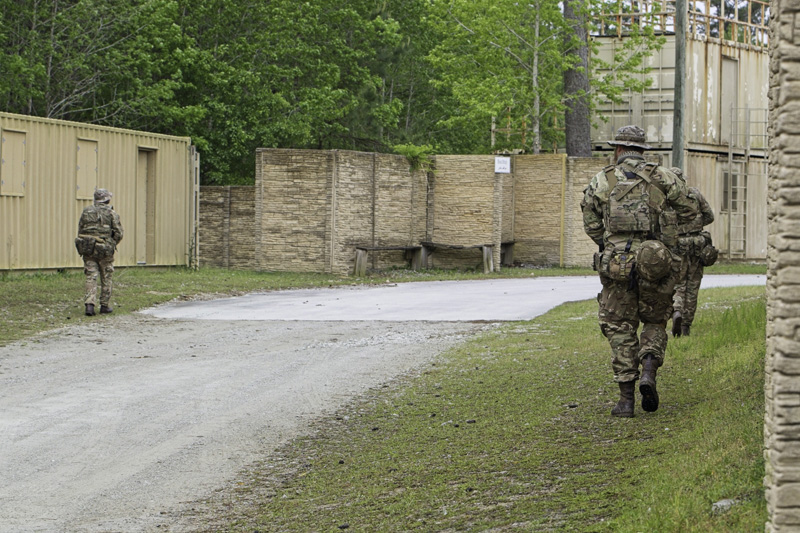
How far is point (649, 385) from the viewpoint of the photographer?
785 cm

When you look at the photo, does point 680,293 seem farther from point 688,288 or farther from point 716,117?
point 716,117

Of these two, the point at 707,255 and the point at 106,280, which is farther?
the point at 106,280

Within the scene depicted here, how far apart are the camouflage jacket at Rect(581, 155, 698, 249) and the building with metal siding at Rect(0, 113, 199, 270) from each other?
631 inches

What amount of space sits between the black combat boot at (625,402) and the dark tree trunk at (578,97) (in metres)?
24.5

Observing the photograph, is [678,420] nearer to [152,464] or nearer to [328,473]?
[328,473]

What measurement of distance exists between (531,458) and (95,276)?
11.2 meters

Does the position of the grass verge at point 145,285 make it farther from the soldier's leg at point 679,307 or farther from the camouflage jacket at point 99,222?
the soldier's leg at point 679,307

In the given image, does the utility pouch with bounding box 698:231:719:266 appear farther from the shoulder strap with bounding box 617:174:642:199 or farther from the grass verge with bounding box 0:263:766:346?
the grass verge with bounding box 0:263:766:346

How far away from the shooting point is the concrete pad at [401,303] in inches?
663

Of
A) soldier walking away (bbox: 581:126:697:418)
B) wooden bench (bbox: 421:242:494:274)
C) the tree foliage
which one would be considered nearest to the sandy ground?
soldier walking away (bbox: 581:126:697:418)

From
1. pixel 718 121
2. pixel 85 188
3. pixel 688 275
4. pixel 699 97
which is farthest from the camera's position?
pixel 718 121

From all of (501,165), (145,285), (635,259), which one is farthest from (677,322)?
(501,165)

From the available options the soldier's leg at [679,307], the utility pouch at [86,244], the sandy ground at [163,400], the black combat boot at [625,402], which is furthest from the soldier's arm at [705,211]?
the utility pouch at [86,244]

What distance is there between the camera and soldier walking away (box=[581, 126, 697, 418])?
7965mm
